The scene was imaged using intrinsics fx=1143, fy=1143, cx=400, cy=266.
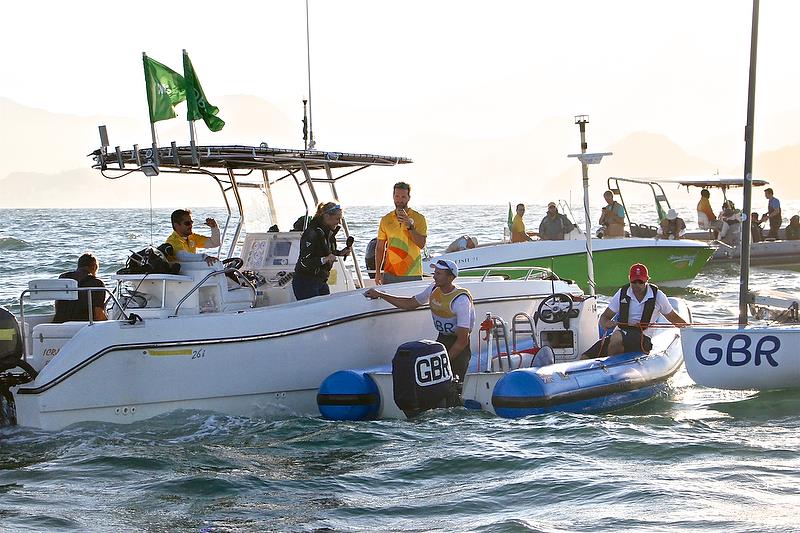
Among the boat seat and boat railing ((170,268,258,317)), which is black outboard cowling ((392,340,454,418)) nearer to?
boat railing ((170,268,258,317))

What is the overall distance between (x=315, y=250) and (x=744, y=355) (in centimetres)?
436

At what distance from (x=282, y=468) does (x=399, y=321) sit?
277cm

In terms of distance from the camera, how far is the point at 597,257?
23156 millimetres

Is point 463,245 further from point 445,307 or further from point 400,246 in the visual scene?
point 445,307

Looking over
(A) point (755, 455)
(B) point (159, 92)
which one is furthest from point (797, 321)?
(B) point (159, 92)

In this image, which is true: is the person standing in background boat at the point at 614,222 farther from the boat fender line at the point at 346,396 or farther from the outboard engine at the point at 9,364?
the outboard engine at the point at 9,364

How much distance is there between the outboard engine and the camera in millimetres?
9609

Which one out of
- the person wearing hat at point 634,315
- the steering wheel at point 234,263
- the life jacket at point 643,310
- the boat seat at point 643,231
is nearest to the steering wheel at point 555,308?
the person wearing hat at point 634,315

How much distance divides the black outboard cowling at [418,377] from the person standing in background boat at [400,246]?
157 cm

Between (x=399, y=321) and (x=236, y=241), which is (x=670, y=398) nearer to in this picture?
(x=399, y=321)

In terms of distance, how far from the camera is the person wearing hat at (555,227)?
23234 millimetres

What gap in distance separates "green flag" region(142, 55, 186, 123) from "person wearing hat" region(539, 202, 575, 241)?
13.6m

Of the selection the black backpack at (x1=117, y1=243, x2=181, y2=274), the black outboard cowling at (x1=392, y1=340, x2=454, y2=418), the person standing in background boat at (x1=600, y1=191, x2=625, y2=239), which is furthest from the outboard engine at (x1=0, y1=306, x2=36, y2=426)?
the person standing in background boat at (x1=600, y1=191, x2=625, y2=239)

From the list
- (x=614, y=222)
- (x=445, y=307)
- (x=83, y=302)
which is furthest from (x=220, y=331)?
(x=614, y=222)
